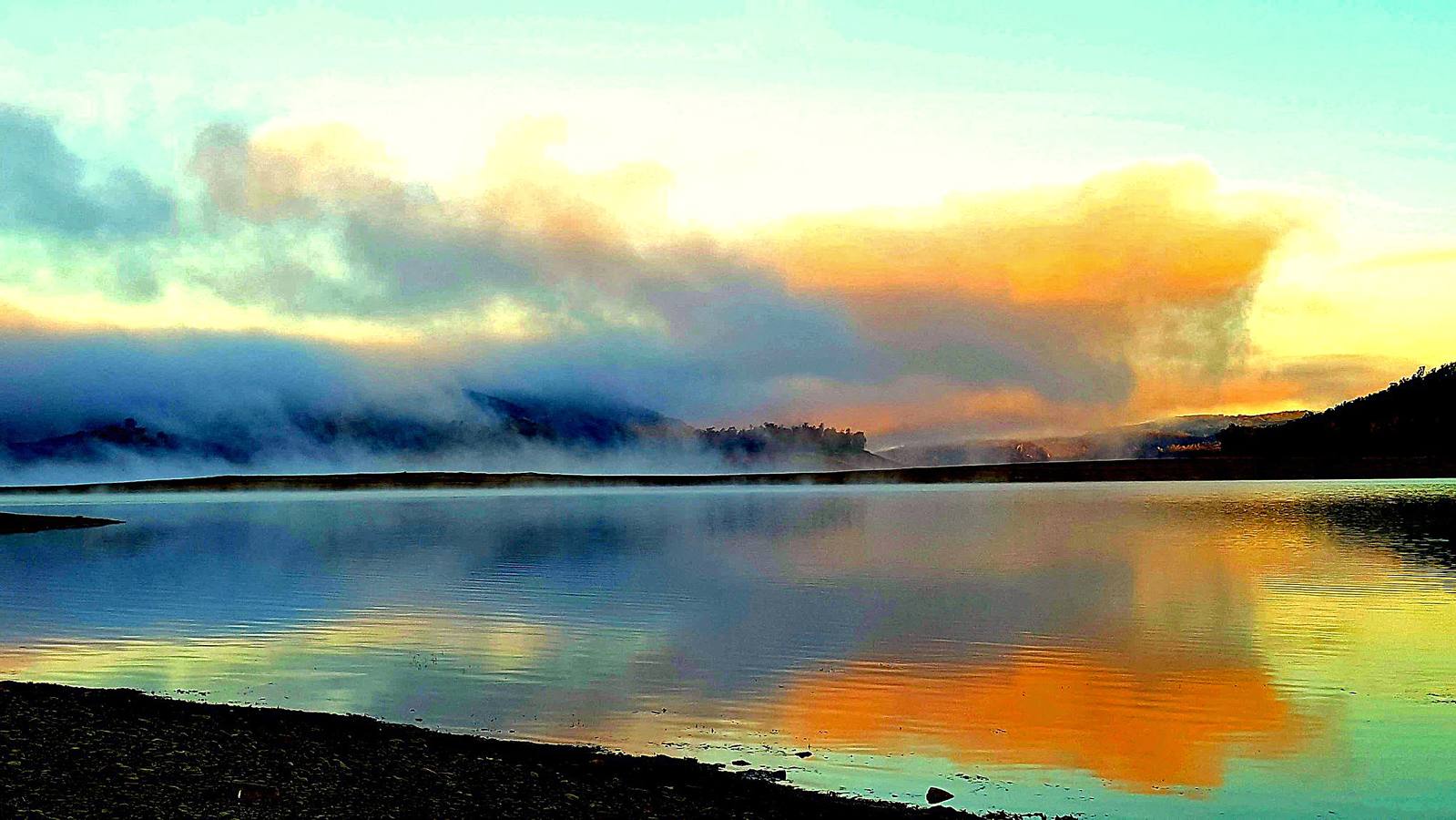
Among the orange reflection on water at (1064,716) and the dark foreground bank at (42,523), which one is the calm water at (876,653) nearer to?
the orange reflection on water at (1064,716)

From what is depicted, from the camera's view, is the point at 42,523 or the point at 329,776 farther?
the point at 42,523

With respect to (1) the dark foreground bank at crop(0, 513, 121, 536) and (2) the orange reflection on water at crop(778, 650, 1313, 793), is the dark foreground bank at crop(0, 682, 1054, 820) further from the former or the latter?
(1) the dark foreground bank at crop(0, 513, 121, 536)

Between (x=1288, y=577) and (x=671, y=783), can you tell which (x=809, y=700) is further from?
(x=1288, y=577)

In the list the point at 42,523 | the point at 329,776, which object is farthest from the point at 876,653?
the point at 42,523

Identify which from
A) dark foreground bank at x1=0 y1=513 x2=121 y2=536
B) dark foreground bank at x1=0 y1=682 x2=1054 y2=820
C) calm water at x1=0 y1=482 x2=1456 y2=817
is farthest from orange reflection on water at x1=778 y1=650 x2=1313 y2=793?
dark foreground bank at x1=0 y1=513 x2=121 y2=536

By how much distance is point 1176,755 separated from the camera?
19.9 metres

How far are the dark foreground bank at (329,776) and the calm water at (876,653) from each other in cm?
170

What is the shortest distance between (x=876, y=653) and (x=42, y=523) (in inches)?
3547

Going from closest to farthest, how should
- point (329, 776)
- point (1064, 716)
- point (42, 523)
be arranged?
point (329, 776) → point (1064, 716) → point (42, 523)

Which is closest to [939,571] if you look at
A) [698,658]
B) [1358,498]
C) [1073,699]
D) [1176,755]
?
[698,658]

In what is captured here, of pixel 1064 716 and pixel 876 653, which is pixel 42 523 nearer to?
pixel 876 653

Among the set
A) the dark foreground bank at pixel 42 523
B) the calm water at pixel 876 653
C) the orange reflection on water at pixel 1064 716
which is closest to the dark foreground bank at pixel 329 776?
the calm water at pixel 876 653

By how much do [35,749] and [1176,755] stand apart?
15.8 metres

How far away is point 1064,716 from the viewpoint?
22734mm
